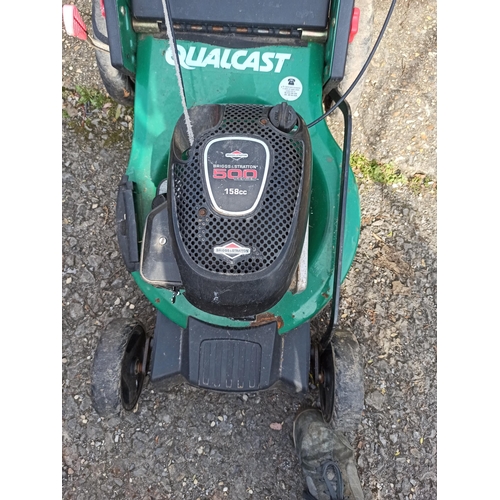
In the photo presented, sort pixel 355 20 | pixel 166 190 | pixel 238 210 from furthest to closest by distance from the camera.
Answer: pixel 355 20 → pixel 166 190 → pixel 238 210

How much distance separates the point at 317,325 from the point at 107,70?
1.13m

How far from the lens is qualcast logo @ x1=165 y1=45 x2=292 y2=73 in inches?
60.4

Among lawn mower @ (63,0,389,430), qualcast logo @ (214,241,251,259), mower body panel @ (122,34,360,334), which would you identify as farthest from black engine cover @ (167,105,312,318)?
mower body panel @ (122,34,360,334)

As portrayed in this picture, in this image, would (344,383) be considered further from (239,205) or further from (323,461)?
(239,205)

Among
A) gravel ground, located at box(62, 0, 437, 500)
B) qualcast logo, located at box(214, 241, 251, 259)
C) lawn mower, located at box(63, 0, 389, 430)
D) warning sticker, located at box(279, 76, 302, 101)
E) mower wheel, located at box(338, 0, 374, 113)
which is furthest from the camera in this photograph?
gravel ground, located at box(62, 0, 437, 500)

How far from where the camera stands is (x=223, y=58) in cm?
154

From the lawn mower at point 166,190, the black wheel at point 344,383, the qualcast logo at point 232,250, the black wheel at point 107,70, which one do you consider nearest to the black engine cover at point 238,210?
the qualcast logo at point 232,250

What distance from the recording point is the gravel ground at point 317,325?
1.80m

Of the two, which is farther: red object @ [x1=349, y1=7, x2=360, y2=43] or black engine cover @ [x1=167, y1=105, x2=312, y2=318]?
red object @ [x1=349, y1=7, x2=360, y2=43]

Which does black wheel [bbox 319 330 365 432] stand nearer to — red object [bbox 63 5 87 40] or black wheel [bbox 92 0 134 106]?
black wheel [bbox 92 0 134 106]

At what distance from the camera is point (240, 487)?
Answer: 5.86 ft

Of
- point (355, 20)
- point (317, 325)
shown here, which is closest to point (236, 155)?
point (355, 20)

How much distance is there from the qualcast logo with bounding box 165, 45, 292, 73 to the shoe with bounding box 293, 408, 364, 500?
46.2 inches

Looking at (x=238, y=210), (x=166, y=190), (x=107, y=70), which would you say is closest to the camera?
(x=238, y=210)
